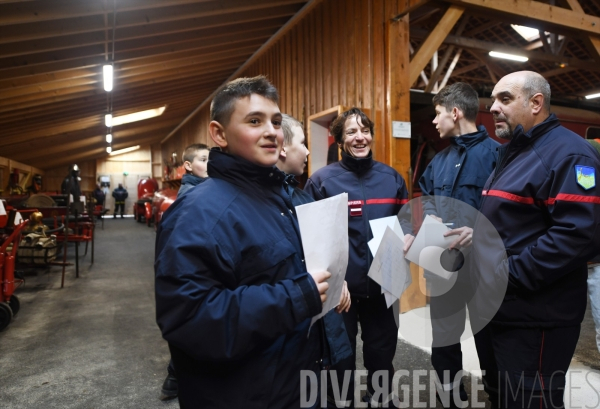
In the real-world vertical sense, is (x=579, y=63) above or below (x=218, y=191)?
above

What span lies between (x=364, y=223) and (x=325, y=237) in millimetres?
1152

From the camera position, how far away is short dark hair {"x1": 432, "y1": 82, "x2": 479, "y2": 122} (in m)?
2.49

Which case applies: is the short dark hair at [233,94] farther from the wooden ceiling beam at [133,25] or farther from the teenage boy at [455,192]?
the wooden ceiling beam at [133,25]

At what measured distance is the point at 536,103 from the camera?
1801mm

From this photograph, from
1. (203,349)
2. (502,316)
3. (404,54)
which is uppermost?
(404,54)

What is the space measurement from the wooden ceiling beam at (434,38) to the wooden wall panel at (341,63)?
18cm

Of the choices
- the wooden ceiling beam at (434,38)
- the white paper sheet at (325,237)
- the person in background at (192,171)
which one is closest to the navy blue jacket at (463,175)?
the white paper sheet at (325,237)

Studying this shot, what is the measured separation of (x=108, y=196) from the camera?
79.5 ft

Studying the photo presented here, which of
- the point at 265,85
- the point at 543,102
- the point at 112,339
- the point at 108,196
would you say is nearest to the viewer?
the point at 265,85

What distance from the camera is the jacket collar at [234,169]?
4.18 feet

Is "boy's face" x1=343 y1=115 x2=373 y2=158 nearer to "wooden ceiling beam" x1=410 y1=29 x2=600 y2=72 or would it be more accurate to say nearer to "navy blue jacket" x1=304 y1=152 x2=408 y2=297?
"navy blue jacket" x1=304 y1=152 x2=408 y2=297

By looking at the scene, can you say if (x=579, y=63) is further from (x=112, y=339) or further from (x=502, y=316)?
(x=112, y=339)

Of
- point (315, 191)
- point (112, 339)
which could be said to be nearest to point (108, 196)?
point (112, 339)

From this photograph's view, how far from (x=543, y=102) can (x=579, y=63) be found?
7.83 meters
